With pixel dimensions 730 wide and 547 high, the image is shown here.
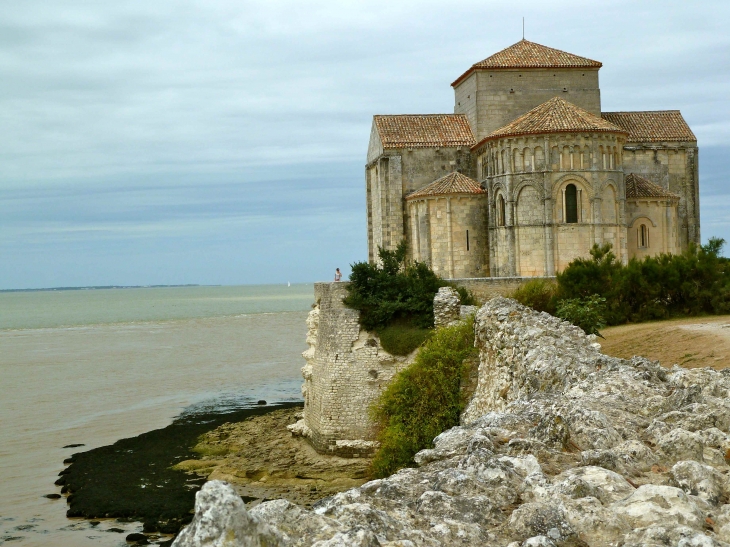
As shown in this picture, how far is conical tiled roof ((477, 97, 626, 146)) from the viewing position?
92.3ft

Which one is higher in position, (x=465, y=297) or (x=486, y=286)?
(x=486, y=286)

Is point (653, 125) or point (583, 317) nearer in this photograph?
point (583, 317)

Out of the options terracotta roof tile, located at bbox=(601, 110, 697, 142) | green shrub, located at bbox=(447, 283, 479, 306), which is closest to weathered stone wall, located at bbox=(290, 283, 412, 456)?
green shrub, located at bbox=(447, 283, 479, 306)

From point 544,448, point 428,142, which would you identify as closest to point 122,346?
point 428,142

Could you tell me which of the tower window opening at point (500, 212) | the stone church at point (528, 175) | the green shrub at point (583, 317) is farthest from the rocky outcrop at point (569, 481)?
the tower window opening at point (500, 212)

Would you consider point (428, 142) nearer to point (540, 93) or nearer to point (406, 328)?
point (540, 93)

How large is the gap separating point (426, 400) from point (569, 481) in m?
14.4

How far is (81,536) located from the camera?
16.2m

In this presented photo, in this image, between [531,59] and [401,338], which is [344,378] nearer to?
[401,338]

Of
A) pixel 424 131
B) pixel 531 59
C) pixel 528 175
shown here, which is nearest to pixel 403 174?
pixel 424 131

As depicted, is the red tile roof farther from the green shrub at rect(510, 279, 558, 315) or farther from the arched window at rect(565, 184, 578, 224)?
the green shrub at rect(510, 279, 558, 315)

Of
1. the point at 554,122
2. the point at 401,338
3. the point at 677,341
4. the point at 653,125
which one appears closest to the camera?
the point at 677,341

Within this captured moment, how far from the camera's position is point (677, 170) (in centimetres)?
3309

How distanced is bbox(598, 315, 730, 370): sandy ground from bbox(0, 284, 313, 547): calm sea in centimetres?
1048
